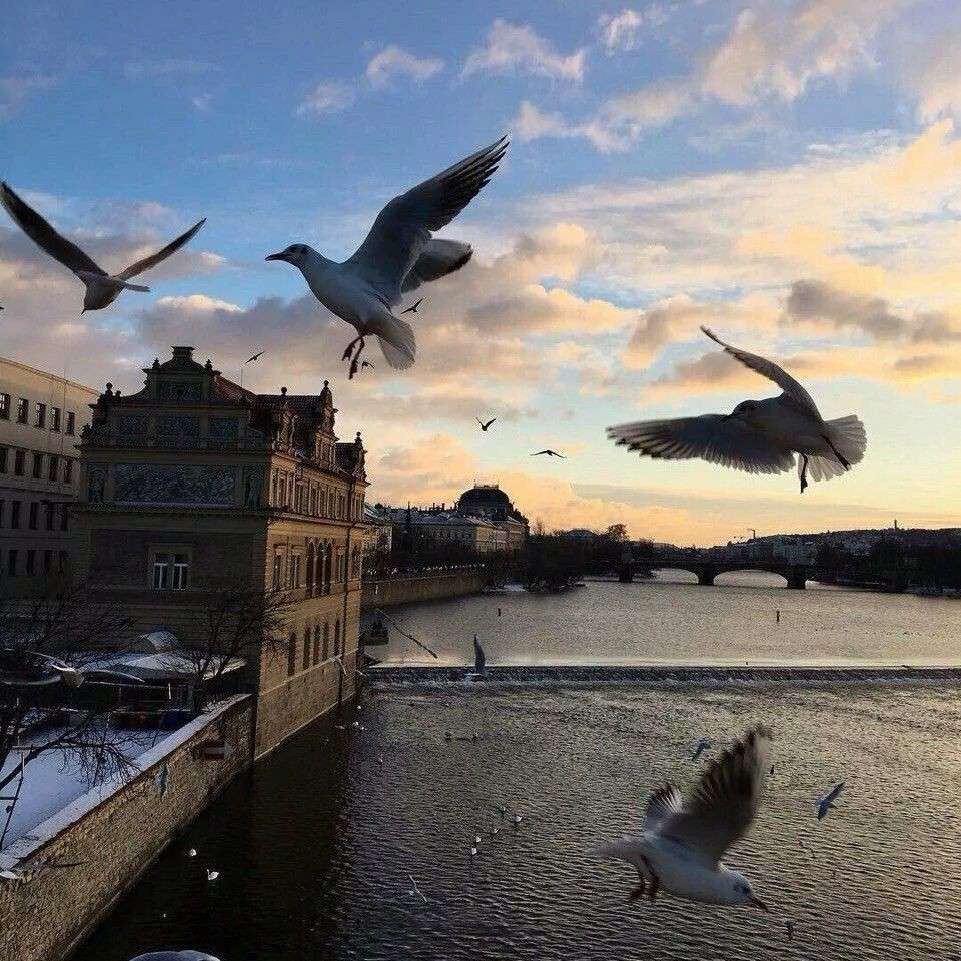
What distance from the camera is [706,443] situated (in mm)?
7016

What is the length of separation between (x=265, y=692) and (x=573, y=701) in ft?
66.8

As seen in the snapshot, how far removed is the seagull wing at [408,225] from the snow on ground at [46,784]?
15.6 m

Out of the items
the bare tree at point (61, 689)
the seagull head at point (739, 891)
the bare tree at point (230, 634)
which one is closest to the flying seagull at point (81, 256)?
the seagull head at point (739, 891)

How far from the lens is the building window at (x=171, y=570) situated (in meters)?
34.5

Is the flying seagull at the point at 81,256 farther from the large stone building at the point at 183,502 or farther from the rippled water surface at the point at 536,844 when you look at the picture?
the large stone building at the point at 183,502

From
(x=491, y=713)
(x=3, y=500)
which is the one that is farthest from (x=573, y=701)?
(x=3, y=500)

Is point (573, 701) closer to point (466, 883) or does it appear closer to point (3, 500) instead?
point (466, 883)

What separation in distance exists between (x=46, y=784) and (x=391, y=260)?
1996 centimetres

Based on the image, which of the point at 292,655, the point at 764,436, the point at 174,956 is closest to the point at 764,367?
the point at 764,436

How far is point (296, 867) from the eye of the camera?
2544 centimetres

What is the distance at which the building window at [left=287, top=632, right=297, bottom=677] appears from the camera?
121 feet

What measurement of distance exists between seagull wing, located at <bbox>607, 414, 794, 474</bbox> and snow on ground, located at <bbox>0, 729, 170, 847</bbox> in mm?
14683

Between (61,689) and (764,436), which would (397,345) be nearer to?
(764,436)

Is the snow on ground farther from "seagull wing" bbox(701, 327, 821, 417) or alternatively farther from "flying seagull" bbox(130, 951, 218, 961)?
"seagull wing" bbox(701, 327, 821, 417)
